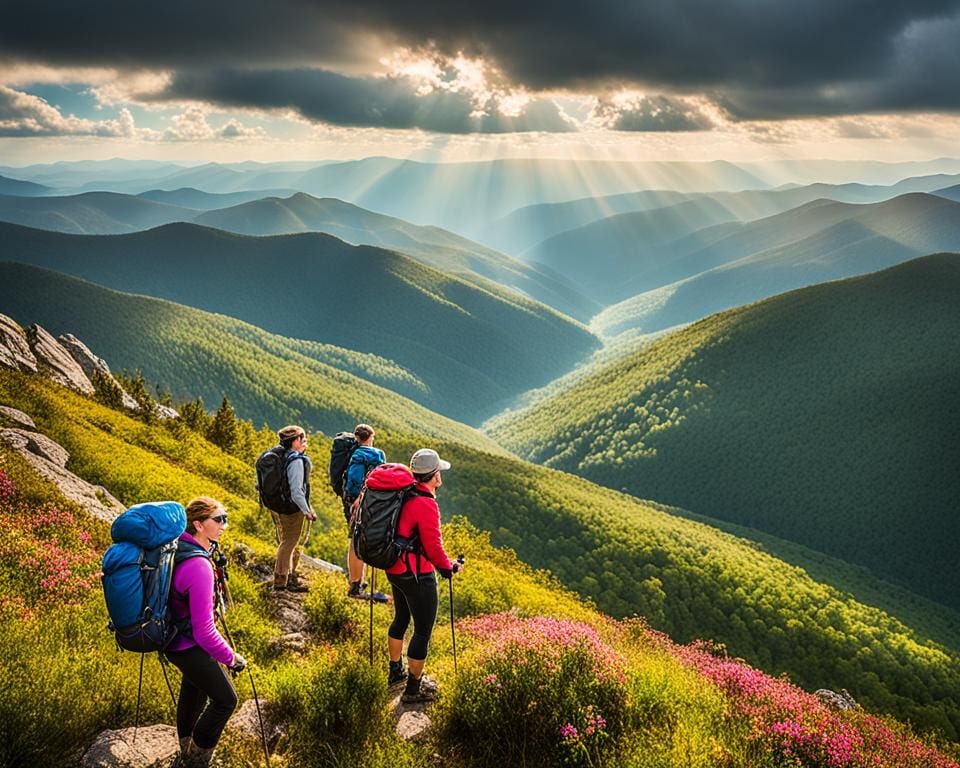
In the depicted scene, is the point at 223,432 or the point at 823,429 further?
the point at 823,429

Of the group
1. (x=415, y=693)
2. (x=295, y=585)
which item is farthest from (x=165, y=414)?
(x=415, y=693)

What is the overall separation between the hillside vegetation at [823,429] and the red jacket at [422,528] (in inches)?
6350

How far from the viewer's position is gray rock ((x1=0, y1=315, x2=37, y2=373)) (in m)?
33.7

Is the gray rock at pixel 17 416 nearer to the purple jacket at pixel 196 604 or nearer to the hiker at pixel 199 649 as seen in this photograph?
the hiker at pixel 199 649

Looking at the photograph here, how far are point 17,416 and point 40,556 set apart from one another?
11.0 metres

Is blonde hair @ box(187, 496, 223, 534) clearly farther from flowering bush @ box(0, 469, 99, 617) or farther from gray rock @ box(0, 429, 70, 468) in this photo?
gray rock @ box(0, 429, 70, 468)

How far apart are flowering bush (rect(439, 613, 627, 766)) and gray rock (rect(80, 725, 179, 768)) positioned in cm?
355

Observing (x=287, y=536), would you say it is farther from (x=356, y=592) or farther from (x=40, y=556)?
(x=40, y=556)

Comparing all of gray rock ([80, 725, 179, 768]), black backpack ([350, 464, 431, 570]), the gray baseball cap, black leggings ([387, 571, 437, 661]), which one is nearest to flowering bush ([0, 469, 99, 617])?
gray rock ([80, 725, 179, 768])

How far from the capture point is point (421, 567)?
8.87 m

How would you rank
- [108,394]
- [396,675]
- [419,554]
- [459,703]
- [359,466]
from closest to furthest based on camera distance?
1. [459,703]
2. [419,554]
3. [396,675]
4. [359,466]
5. [108,394]

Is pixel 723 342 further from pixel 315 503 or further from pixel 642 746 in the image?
pixel 642 746

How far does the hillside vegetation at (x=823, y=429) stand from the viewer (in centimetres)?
14325

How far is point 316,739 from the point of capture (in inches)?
309
